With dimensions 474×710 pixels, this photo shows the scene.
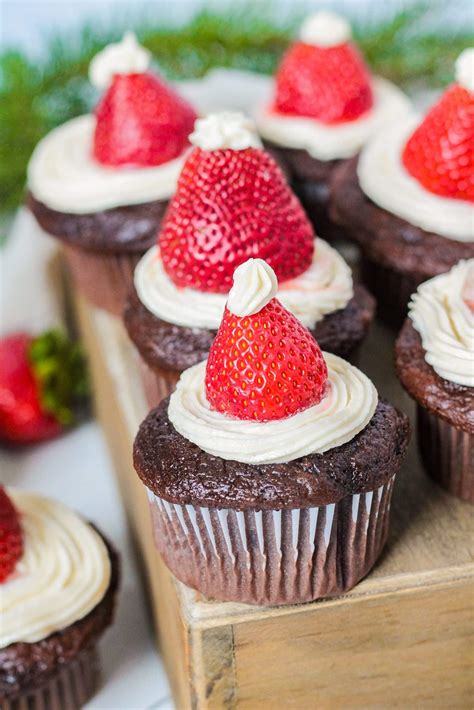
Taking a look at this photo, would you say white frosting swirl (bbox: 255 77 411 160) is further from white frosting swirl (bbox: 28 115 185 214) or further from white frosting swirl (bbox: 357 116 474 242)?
white frosting swirl (bbox: 28 115 185 214)

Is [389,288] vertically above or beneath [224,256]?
beneath

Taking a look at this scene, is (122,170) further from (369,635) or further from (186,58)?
(369,635)

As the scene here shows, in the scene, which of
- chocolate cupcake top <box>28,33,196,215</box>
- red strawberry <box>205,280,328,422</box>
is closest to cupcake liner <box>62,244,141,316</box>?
chocolate cupcake top <box>28,33,196,215</box>

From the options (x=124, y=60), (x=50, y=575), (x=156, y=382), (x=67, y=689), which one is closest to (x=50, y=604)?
(x=50, y=575)

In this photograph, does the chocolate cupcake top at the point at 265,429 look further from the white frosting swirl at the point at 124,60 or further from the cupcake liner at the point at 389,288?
the white frosting swirl at the point at 124,60

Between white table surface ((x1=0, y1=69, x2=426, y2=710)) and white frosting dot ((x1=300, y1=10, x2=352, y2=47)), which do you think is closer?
white table surface ((x1=0, y1=69, x2=426, y2=710))
